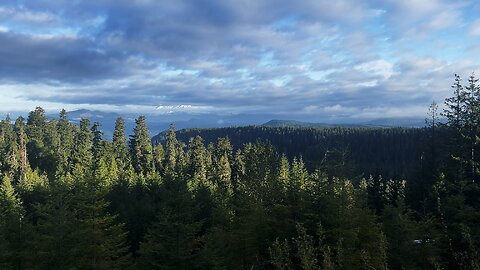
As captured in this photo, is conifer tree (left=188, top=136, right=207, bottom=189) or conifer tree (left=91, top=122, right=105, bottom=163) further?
conifer tree (left=91, top=122, right=105, bottom=163)

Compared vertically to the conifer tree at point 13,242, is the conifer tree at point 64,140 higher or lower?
higher

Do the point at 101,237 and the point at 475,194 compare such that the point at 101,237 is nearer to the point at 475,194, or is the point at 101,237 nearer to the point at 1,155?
the point at 475,194

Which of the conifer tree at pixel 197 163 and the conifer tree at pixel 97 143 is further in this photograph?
the conifer tree at pixel 97 143

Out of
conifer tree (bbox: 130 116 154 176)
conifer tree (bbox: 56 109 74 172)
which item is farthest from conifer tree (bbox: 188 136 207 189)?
conifer tree (bbox: 56 109 74 172)

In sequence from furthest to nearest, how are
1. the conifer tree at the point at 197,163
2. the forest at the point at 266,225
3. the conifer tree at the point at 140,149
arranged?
the conifer tree at the point at 140,149, the conifer tree at the point at 197,163, the forest at the point at 266,225

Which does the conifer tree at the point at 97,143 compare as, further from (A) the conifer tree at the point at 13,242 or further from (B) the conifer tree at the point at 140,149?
(A) the conifer tree at the point at 13,242

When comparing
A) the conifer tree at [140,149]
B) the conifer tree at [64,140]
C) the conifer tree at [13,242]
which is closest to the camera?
the conifer tree at [13,242]

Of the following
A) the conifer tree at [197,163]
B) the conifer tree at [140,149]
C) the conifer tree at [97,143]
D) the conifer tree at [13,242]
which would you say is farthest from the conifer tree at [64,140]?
the conifer tree at [13,242]

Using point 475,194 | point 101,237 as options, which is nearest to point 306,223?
point 101,237

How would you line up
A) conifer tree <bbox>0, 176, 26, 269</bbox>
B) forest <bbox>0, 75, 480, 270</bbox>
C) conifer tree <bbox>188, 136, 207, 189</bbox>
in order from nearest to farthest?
forest <bbox>0, 75, 480, 270</bbox> → conifer tree <bbox>0, 176, 26, 269</bbox> → conifer tree <bbox>188, 136, 207, 189</bbox>

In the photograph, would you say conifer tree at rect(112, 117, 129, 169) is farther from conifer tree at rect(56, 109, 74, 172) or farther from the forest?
the forest

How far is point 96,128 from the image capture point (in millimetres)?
96500

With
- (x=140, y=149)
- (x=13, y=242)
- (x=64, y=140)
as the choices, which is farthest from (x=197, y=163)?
(x=13, y=242)

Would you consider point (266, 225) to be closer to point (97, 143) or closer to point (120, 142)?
point (97, 143)
